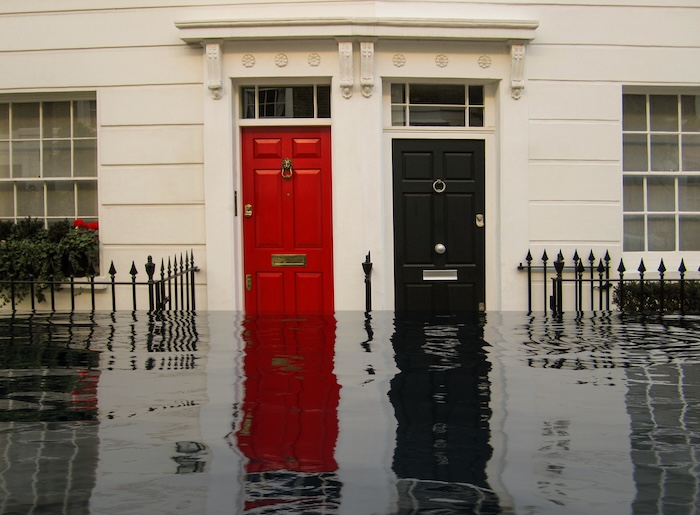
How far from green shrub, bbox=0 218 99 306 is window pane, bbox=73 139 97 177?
2.00 ft

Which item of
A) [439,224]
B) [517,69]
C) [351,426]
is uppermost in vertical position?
[517,69]

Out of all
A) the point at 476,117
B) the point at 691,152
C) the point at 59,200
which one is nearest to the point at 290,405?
the point at 476,117

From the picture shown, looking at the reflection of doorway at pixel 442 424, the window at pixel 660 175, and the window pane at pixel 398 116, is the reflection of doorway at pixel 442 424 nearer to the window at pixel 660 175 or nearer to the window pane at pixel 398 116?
the window pane at pixel 398 116

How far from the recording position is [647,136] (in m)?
10.5

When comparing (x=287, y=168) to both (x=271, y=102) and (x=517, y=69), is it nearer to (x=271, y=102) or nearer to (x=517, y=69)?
(x=271, y=102)

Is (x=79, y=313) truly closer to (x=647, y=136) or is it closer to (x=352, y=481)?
(x=352, y=481)

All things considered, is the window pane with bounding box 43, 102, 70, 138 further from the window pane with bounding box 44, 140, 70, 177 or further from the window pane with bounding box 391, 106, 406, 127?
the window pane with bounding box 391, 106, 406, 127

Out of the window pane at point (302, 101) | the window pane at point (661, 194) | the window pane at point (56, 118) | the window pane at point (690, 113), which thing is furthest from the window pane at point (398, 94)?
the window pane at point (56, 118)

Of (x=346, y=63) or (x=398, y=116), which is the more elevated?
(x=346, y=63)

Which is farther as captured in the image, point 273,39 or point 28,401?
point 273,39

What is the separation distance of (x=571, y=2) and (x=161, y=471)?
10.0 meters

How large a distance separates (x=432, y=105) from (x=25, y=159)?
460 centimetres

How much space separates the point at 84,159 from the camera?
1037cm

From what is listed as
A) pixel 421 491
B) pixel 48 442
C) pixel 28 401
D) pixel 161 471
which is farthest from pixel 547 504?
pixel 28 401
